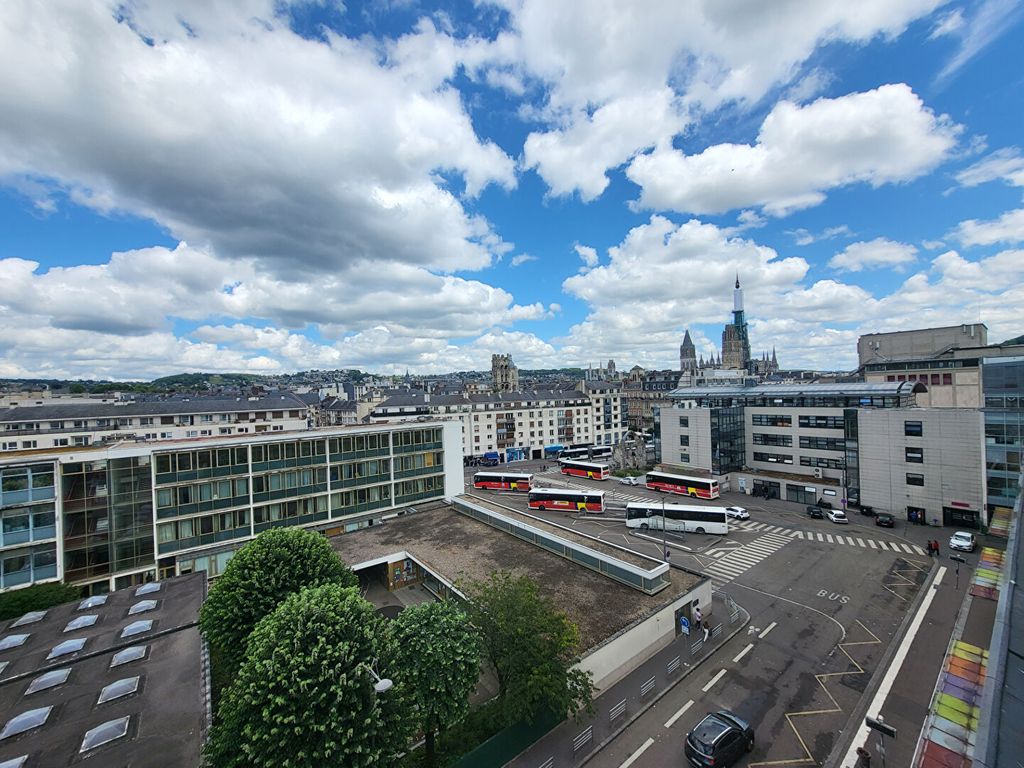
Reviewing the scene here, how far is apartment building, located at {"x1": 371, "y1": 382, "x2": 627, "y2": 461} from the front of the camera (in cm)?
9450

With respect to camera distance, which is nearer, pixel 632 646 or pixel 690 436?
pixel 632 646

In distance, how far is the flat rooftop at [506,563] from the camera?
23.3 meters

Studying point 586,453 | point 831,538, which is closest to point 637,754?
point 831,538

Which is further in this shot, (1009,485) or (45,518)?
(1009,485)

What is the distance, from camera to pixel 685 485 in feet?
180

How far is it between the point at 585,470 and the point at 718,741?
177ft

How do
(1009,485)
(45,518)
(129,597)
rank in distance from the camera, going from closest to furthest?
(129,597)
(45,518)
(1009,485)

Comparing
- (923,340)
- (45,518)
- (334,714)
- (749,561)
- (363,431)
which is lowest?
(749,561)

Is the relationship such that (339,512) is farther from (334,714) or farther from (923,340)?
(923,340)

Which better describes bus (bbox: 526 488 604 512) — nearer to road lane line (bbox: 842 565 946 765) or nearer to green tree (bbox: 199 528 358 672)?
road lane line (bbox: 842 565 946 765)

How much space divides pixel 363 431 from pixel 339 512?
7.79m

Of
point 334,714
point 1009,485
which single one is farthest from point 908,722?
point 1009,485

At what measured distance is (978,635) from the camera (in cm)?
2358

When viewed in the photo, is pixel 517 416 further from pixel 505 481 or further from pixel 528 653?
pixel 528 653
